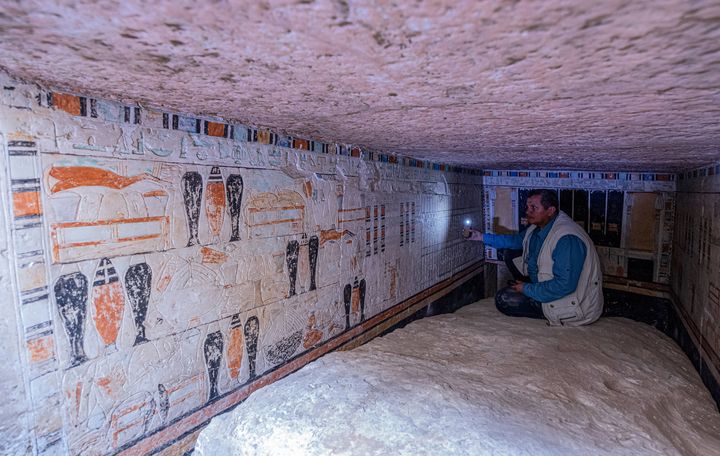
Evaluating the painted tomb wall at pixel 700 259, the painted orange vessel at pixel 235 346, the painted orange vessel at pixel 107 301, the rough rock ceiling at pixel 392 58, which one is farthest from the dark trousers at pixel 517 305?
the painted orange vessel at pixel 107 301

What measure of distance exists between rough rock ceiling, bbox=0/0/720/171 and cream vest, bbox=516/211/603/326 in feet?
6.95

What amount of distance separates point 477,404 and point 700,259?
2.28 metres

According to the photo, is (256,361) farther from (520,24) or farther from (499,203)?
(499,203)

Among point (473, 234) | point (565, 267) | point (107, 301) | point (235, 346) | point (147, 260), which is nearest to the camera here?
point (107, 301)

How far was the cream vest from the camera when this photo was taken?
358cm

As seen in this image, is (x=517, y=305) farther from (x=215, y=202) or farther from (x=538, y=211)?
(x=215, y=202)

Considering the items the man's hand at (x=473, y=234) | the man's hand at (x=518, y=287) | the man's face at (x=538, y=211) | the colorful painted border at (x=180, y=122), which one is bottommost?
the man's hand at (x=518, y=287)

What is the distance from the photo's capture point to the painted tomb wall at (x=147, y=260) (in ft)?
4.07

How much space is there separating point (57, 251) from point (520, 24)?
1.42 m

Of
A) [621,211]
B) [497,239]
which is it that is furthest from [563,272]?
[621,211]

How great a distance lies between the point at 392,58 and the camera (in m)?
0.91

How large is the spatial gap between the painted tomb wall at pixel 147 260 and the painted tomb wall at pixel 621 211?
3.21m

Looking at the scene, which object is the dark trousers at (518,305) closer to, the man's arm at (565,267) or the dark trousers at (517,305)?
the dark trousers at (517,305)

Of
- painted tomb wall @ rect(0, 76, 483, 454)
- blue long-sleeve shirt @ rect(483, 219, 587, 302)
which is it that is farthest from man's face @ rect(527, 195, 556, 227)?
painted tomb wall @ rect(0, 76, 483, 454)
